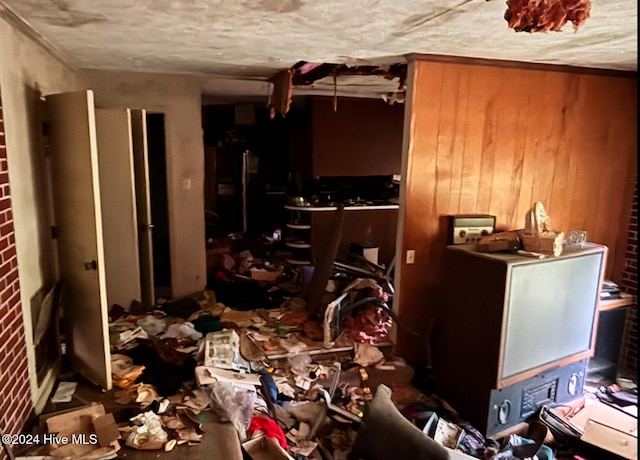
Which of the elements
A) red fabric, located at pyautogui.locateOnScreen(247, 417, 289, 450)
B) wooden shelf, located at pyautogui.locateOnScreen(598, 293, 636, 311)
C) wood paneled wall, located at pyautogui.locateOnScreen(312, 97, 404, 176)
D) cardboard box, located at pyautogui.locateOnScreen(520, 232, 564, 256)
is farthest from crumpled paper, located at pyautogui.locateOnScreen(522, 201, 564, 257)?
wood paneled wall, located at pyautogui.locateOnScreen(312, 97, 404, 176)

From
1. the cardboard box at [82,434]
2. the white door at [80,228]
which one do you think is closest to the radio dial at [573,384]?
the cardboard box at [82,434]

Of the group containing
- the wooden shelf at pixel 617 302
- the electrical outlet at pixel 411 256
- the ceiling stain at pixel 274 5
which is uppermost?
the ceiling stain at pixel 274 5

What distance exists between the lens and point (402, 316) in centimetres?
345

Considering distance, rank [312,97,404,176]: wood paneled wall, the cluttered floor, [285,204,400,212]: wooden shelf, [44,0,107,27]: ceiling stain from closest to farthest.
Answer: [44,0,107,27]: ceiling stain < the cluttered floor < [285,204,400,212]: wooden shelf < [312,97,404,176]: wood paneled wall

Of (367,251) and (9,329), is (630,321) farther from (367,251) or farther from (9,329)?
(9,329)

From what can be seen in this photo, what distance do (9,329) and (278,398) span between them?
5.05 feet

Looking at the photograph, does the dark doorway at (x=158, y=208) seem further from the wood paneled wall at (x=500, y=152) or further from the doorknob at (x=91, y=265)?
the wood paneled wall at (x=500, y=152)

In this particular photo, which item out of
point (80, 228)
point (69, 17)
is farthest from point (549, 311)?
point (69, 17)

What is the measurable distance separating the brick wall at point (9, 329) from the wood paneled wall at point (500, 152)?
2314 millimetres

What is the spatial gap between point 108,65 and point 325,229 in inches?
114

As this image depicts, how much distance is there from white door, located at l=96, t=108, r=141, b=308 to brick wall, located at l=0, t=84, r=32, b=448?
171 cm

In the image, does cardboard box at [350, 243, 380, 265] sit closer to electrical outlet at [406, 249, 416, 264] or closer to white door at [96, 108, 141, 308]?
electrical outlet at [406, 249, 416, 264]

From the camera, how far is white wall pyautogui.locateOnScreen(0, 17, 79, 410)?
7.55 ft

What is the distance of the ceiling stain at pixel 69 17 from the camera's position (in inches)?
83.8
